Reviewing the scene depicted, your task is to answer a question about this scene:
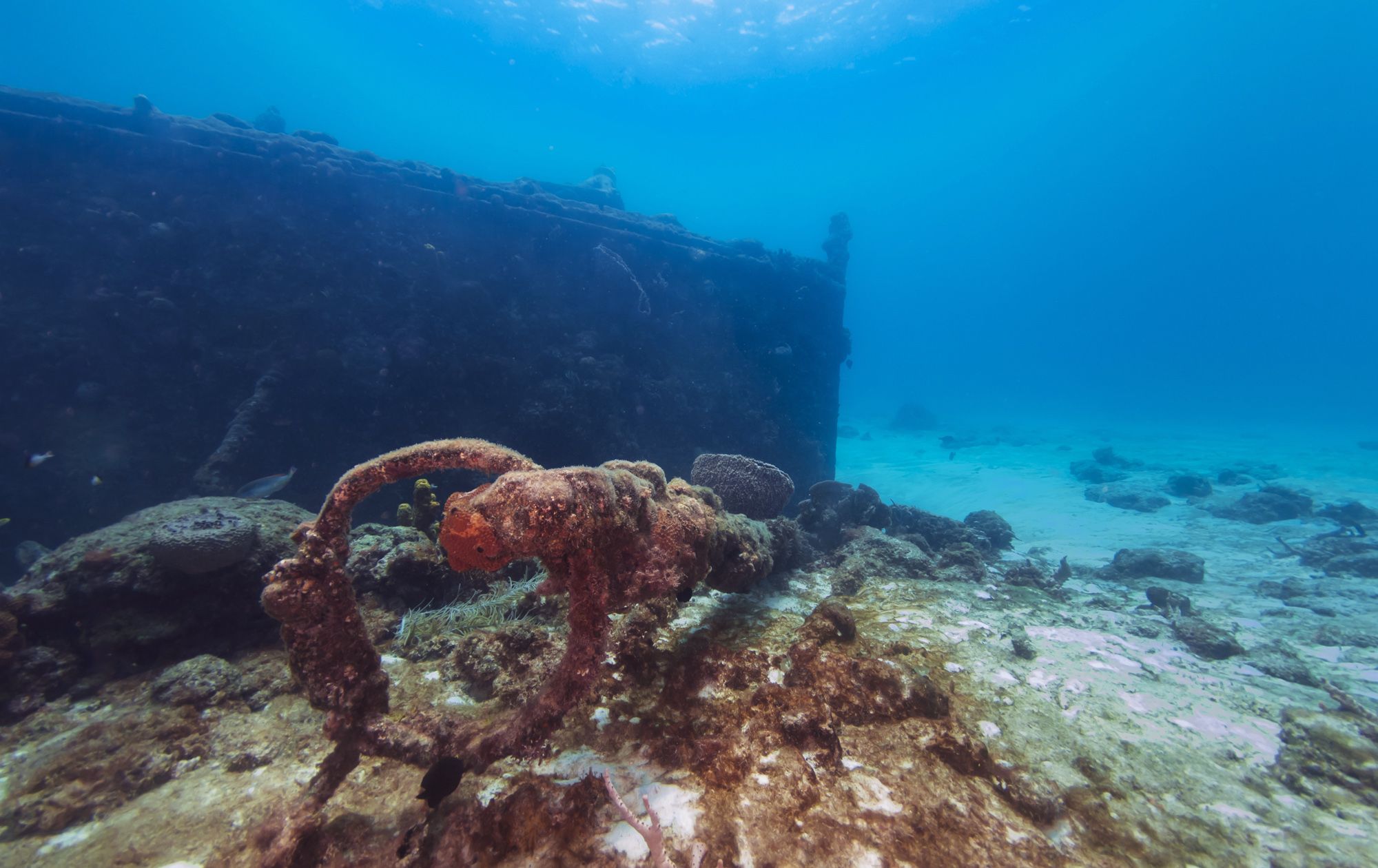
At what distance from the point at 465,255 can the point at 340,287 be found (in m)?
2.90

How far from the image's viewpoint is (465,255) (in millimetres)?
12203

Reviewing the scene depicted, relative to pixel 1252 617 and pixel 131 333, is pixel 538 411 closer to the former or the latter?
pixel 131 333

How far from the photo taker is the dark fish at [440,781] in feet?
8.27

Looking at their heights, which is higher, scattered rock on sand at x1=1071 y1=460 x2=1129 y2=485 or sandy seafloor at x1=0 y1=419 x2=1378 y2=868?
scattered rock on sand at x1=1071 y1=460 x2=1129 y2=485

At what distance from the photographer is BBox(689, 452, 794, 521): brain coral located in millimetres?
7891

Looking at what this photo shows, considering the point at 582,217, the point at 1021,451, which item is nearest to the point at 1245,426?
the point at 1021,451

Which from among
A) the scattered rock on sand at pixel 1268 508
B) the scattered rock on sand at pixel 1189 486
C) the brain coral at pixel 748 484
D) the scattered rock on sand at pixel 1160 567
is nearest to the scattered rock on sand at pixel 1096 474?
the scattered rock on sand at pixel 1189 486

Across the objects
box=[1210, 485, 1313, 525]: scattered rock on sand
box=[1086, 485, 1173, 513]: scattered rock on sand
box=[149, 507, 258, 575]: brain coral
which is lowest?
box=[149, 507, 258, 575]: brain coral

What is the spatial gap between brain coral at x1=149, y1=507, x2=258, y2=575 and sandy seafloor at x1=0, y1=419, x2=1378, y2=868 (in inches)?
41.4

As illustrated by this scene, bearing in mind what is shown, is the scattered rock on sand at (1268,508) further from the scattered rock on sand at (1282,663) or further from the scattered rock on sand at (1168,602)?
the scattered rock on sand at (1282,663)

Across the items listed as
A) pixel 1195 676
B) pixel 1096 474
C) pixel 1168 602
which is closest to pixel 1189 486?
pixel 1096 474

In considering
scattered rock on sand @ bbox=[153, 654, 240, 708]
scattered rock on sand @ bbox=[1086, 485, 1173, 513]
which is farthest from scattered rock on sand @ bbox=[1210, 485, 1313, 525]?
scattered rock on sand @ bbox=[153, 654, 240, 708]

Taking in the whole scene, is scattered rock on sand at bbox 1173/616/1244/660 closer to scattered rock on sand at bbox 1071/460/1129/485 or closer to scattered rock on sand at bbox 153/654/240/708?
scattered rock on sand at bbox 153/654/240/708

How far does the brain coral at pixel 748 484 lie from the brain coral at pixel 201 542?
5797 millimetres
